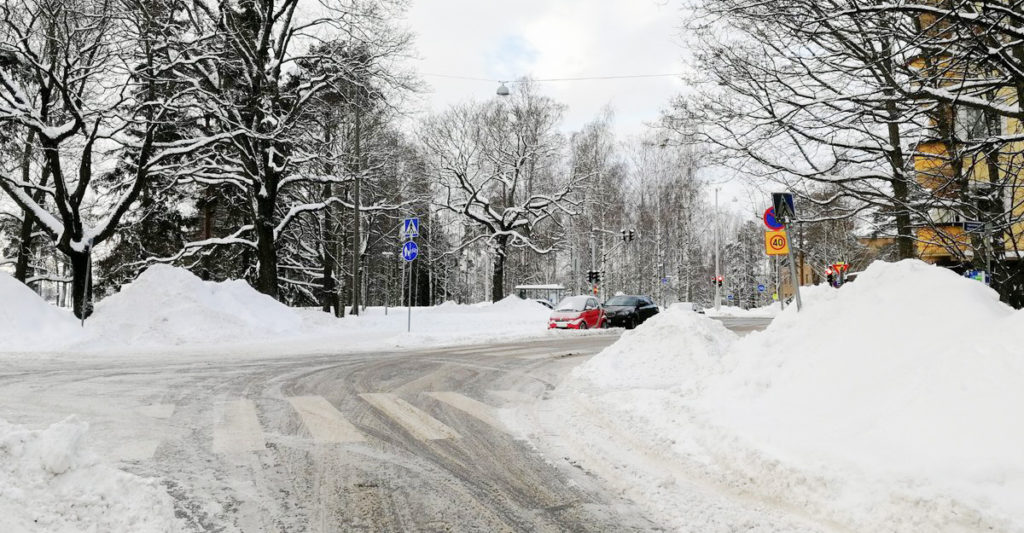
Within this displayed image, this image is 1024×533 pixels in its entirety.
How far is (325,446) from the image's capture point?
17.3 ft

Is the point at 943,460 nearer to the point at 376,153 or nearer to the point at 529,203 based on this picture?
the point at 376,153

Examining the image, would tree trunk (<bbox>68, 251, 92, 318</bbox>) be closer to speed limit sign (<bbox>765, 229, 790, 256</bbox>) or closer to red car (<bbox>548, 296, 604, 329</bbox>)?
red car (<bbox>548, 296, 604, 329</bbox>)

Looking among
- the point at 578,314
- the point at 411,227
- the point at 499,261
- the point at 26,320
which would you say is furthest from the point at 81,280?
the point at 499,261

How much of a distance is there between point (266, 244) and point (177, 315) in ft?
19.2

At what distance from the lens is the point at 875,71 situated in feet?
23.2

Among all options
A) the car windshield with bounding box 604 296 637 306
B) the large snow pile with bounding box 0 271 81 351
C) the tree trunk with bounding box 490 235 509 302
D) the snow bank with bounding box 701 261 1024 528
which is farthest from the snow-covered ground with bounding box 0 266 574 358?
the tree trunk with bounding box 490 235 509 302

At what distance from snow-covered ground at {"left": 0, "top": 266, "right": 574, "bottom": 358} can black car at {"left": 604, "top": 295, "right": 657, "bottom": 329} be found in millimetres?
6436

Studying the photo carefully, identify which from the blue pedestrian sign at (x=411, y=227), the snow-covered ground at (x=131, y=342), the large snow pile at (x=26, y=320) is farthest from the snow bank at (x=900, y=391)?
the large snow pile at (x=26, y=320)

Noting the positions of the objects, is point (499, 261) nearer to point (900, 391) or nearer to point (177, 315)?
point (177, 315)

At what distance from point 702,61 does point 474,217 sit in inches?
1061

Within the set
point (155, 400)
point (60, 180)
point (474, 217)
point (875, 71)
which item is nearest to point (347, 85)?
point (60, 180)

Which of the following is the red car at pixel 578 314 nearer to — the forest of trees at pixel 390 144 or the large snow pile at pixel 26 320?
the forest of trees at pixel 390 144

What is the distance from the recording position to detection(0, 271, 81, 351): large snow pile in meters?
13.3

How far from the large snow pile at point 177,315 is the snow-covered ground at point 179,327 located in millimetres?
20
